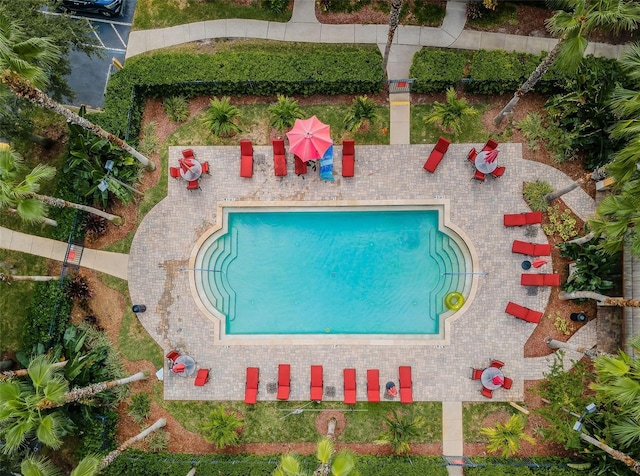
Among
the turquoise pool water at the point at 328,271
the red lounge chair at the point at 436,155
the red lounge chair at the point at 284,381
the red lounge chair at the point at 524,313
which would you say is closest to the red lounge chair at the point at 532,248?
the red lounge chair at the point at 524,313

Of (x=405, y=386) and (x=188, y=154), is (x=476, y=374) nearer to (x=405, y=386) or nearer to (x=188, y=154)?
(x=405, y=386)

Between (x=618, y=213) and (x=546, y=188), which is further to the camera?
(x=546, y=188)

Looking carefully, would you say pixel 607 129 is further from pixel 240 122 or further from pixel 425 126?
pixel 240 122

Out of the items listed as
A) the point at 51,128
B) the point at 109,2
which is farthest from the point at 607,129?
the point at 51,128

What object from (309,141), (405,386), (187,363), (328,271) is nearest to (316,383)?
(405,386)

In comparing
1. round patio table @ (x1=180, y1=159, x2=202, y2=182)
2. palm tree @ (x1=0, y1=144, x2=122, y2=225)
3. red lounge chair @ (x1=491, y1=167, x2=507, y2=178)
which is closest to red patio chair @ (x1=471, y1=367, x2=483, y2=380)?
red lounge chair @ (x1=491, y1=167, x2=507, y2=178)

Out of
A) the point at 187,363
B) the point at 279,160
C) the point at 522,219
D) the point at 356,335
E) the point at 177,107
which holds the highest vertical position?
the point at 177,107

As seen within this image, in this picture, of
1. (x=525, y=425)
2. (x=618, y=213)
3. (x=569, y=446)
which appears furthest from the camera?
(x=525, y=425)
